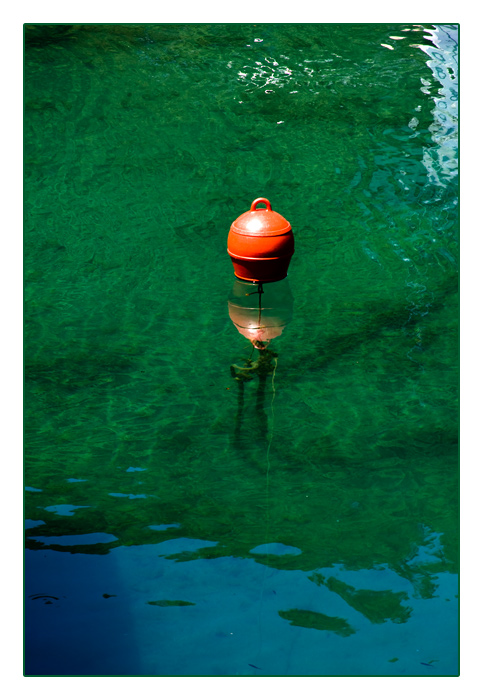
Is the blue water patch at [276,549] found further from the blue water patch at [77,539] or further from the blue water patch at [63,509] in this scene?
the blue water patch at [63,509]

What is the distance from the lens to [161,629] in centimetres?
454

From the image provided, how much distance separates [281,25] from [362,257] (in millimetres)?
6231

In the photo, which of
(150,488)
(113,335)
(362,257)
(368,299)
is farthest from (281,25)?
(150,488)

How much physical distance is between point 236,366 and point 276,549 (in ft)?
6.52

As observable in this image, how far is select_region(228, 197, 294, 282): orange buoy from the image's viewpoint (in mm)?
7324

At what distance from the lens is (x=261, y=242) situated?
24.1 ft

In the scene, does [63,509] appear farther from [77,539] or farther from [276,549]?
[276,549]

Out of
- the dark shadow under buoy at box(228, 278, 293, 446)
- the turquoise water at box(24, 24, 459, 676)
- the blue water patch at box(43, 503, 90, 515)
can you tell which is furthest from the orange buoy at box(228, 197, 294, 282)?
the blue water patch at box(43, 503, 90, 515)

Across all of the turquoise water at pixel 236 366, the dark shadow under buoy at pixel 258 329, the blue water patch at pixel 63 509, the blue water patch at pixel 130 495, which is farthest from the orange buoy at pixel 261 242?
the blue water patch at pixel 63 509

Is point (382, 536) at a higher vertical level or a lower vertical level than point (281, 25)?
lower

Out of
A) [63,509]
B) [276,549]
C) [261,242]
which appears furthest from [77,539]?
[261,242]

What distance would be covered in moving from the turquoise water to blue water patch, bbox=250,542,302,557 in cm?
4

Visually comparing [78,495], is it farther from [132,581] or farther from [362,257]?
[362,257]

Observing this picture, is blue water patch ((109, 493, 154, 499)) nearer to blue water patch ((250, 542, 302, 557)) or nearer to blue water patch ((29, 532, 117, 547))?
blue water patch ((29, 532, 117, 547))
